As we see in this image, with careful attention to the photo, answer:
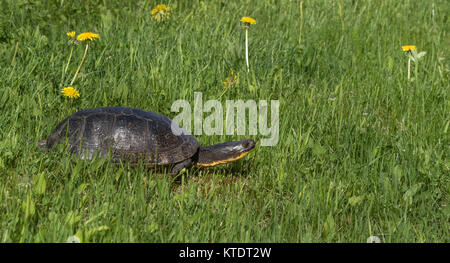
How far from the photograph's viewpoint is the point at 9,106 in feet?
15.4

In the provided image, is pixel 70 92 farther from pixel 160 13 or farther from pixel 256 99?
pixel 160 13

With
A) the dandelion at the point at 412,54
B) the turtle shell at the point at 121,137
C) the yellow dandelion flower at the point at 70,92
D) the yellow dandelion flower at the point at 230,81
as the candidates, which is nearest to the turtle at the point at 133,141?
the turtle shell at the point at 121,137

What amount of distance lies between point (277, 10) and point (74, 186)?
4.22 m

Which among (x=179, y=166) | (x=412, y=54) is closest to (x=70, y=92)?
(x=179, y=166)

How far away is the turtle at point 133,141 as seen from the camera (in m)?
4.04

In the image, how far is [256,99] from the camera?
5.27 m

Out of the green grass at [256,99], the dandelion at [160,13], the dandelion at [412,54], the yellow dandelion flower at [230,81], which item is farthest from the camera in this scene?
the dandelion at [160,13]

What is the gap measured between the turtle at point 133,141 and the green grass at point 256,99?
0.37 ft

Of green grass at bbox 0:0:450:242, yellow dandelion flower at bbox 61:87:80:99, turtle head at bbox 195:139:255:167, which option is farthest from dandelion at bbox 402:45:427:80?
yellow dandelion flower at bbox 61:87:80:99

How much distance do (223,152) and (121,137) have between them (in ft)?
2.40

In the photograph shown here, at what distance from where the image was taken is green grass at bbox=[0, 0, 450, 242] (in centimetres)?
357

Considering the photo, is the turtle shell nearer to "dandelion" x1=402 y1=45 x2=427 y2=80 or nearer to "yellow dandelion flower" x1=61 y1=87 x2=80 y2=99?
"yellow dandelion flower" x1=61 y1=87 x2=80 y2=99

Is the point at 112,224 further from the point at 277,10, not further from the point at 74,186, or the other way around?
the point at 277,10

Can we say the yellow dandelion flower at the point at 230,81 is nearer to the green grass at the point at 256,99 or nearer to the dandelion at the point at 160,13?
the green grass at the point at 256,99
